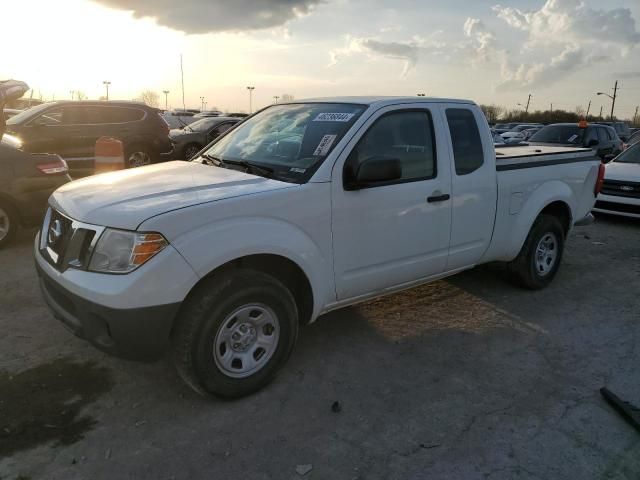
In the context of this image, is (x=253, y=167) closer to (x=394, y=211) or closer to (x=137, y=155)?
(x=394, y=211)

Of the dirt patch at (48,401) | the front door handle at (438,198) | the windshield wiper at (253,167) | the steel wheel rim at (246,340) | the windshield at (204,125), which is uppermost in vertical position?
the windshield wiper at (253,167)

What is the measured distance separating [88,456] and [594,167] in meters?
5.50

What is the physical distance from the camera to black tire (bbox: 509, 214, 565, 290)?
510 cm

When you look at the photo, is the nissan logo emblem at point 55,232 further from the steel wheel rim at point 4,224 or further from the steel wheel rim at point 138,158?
the steel wheel rim at point 138,158

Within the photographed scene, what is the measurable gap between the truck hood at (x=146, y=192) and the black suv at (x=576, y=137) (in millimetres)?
10631

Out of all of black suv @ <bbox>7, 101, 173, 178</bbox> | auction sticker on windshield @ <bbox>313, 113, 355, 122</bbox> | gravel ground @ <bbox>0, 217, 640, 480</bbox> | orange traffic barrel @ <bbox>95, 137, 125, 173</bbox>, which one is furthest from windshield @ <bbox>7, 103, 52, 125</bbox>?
auction sticker on windshield @ <bbox>313, 113, 355, 122</bbox>

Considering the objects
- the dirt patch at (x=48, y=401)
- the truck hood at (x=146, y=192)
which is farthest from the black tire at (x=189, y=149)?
the dirt patch at (x=48, y=401)

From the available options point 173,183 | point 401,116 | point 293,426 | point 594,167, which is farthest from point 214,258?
point 594,167

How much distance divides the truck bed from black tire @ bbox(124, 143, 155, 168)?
28.6 ft

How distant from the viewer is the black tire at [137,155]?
1176cm

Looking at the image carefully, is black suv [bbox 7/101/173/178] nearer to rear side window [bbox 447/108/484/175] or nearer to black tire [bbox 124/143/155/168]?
black tire [bbox 124/143/155/168]

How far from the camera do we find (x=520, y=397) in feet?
11.0

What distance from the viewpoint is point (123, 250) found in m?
2.82

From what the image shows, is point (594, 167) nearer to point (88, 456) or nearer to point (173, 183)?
point (173, 183)
